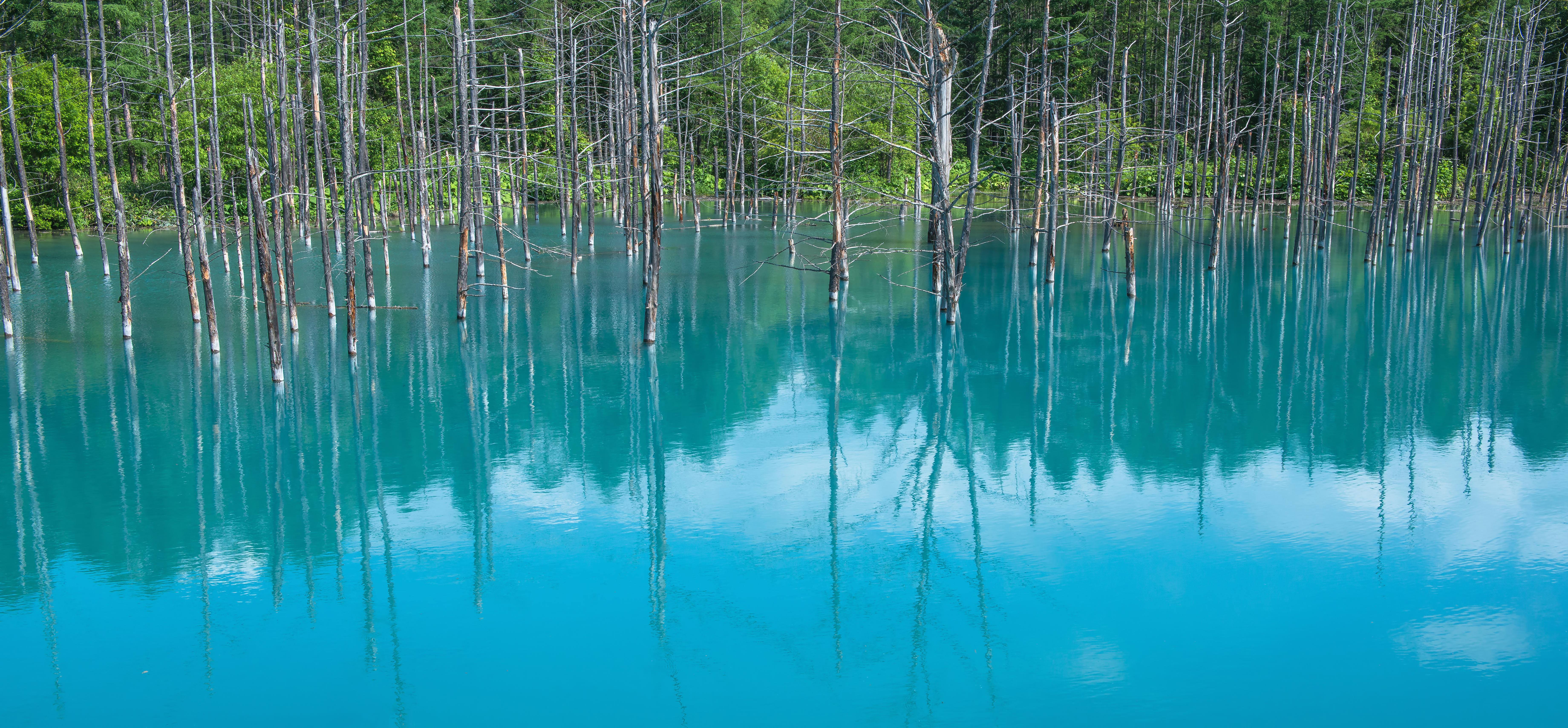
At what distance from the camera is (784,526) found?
11453 mm

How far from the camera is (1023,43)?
58.8m

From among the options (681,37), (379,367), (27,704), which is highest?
(681,37)

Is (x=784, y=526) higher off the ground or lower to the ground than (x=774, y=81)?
lower

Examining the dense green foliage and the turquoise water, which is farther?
the dense green foliage

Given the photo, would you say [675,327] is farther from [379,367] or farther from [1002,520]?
[1002,520]

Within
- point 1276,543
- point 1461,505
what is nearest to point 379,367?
point 1276,543

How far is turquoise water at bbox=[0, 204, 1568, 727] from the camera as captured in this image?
8.11 m

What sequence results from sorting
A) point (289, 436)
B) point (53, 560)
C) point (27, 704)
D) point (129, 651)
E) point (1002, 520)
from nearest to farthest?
1. point (27, 704)
2. point (129, 651)
3. point (53, 560)
4. point (1002, 520)
5. point (289, 436)

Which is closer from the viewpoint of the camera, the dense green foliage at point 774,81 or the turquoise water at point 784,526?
the turquoise water at point 784,526

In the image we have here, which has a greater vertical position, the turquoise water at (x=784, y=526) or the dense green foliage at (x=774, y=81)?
the dense green foliage at (x=774, y=81)

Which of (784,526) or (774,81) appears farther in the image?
(774,81)

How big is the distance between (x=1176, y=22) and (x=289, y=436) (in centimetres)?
5021

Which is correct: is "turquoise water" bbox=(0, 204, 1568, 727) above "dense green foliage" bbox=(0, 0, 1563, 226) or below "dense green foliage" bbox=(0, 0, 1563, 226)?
below

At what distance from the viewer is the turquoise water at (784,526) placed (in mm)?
8109
